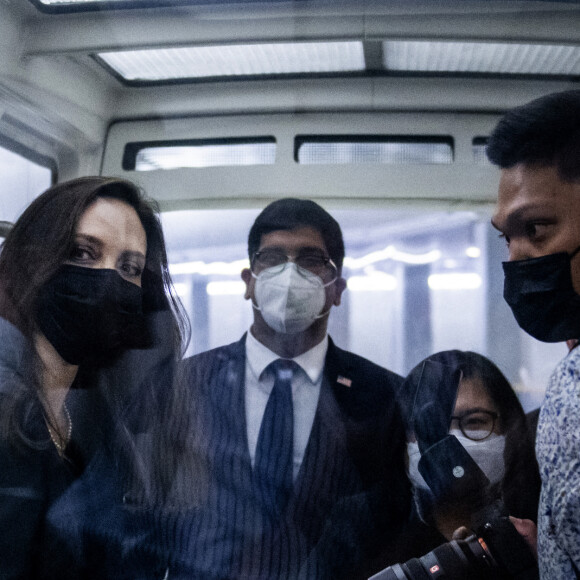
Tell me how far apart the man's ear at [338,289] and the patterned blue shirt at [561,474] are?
704 millimetres

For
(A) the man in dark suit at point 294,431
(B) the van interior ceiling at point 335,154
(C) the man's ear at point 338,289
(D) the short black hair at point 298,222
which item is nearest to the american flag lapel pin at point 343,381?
(A) the man in dark suit at point 294,431

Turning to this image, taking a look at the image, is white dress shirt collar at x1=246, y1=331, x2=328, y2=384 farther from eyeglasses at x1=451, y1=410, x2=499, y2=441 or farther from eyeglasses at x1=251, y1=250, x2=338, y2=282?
eyeglasses at x1=451, y1=410, x2=499, y2=441

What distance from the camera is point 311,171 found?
5.78 ft

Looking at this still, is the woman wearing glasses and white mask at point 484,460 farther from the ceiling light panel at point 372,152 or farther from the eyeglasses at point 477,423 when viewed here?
the ceiling light panel at point 372,152

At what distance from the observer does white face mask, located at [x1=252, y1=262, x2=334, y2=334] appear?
5.16ft

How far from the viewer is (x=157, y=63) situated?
5.57 feet

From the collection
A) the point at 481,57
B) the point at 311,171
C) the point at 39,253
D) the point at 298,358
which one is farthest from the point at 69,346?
the point at 481,57

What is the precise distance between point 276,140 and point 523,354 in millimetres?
993

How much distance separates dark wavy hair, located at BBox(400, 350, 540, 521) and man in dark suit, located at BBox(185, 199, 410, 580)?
97 mm

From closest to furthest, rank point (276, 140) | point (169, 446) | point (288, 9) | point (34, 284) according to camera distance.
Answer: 1. point (34, 284)
2. point (288, 9)
3. point (169, 446)
4. point (276, 140)

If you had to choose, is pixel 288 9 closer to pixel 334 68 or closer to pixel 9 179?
pixel 334 68

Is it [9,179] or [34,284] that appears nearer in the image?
[34,284]

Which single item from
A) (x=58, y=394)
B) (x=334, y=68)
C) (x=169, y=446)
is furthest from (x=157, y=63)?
(x=169, y=446)

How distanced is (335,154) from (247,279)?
49 cm
